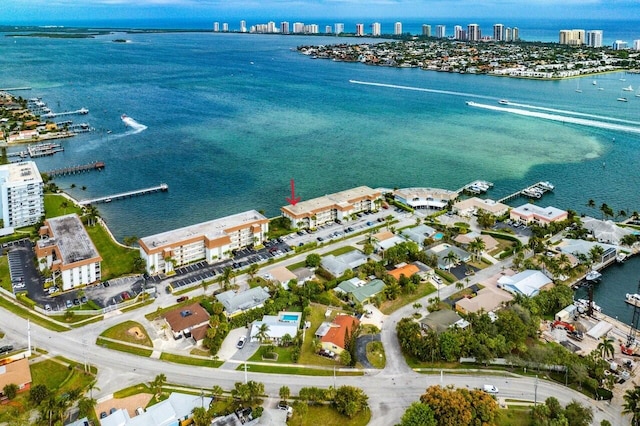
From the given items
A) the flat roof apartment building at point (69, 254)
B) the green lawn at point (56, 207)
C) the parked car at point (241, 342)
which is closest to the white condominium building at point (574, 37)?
the green lawn at point (56, 207)

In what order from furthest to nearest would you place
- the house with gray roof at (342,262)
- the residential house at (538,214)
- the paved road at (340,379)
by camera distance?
1. the residential house at (538,214)
2. the house with gray roof at (342,262)
3. the paved road at (340,379)

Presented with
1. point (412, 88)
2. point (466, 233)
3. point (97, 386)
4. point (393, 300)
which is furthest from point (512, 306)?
point (412, 88)

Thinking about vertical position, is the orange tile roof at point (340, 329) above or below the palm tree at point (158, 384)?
above

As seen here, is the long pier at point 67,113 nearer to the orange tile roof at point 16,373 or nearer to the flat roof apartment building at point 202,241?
the flat roof apartment building at point 202,241

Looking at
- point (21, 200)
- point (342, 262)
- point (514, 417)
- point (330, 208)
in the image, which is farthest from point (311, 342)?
point (21, 200)

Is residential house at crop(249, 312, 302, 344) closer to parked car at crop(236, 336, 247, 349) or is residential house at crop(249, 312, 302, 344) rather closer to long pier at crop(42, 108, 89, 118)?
parked car at crop(236, 336, 247, 349)

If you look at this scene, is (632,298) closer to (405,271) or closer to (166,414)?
(405,271)
